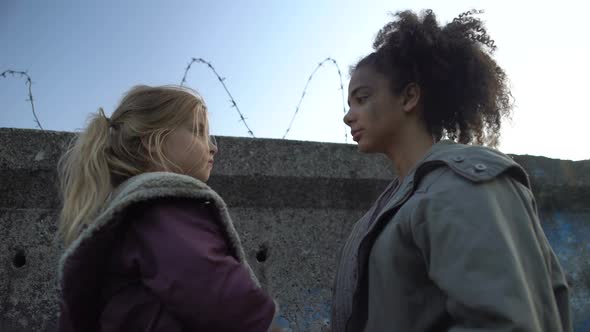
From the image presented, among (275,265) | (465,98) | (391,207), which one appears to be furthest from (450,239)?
(275,265)

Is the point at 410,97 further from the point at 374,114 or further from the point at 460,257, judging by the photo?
the point at 460,257

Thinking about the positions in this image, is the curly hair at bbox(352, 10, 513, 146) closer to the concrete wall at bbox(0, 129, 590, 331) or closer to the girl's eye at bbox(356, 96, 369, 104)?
the girl's eye at bbox(356, 96, 369, 104)

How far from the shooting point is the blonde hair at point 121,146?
155 centimetres

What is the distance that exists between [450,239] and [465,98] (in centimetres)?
79

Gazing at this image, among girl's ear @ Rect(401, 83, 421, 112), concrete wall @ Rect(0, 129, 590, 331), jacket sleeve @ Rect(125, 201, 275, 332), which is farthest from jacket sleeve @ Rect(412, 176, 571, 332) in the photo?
concrete wall @ Rect(0, 129, 590, 331)

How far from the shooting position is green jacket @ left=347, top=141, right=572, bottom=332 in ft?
3.60

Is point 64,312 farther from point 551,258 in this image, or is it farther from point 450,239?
point 551,258

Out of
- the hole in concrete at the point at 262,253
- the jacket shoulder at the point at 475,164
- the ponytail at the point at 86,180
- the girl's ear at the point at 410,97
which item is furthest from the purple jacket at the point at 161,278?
the hole in concrete at the point at 262,253

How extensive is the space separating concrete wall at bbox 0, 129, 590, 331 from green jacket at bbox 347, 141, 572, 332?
4.10ft

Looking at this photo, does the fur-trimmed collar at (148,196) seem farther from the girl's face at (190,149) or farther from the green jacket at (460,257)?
the green jacket at (460,257)

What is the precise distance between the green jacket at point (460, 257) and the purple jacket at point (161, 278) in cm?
32

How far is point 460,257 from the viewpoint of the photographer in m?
1.14

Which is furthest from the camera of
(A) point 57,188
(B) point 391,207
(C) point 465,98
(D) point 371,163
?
(D) point 371,163

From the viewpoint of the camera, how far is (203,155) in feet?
5.71
